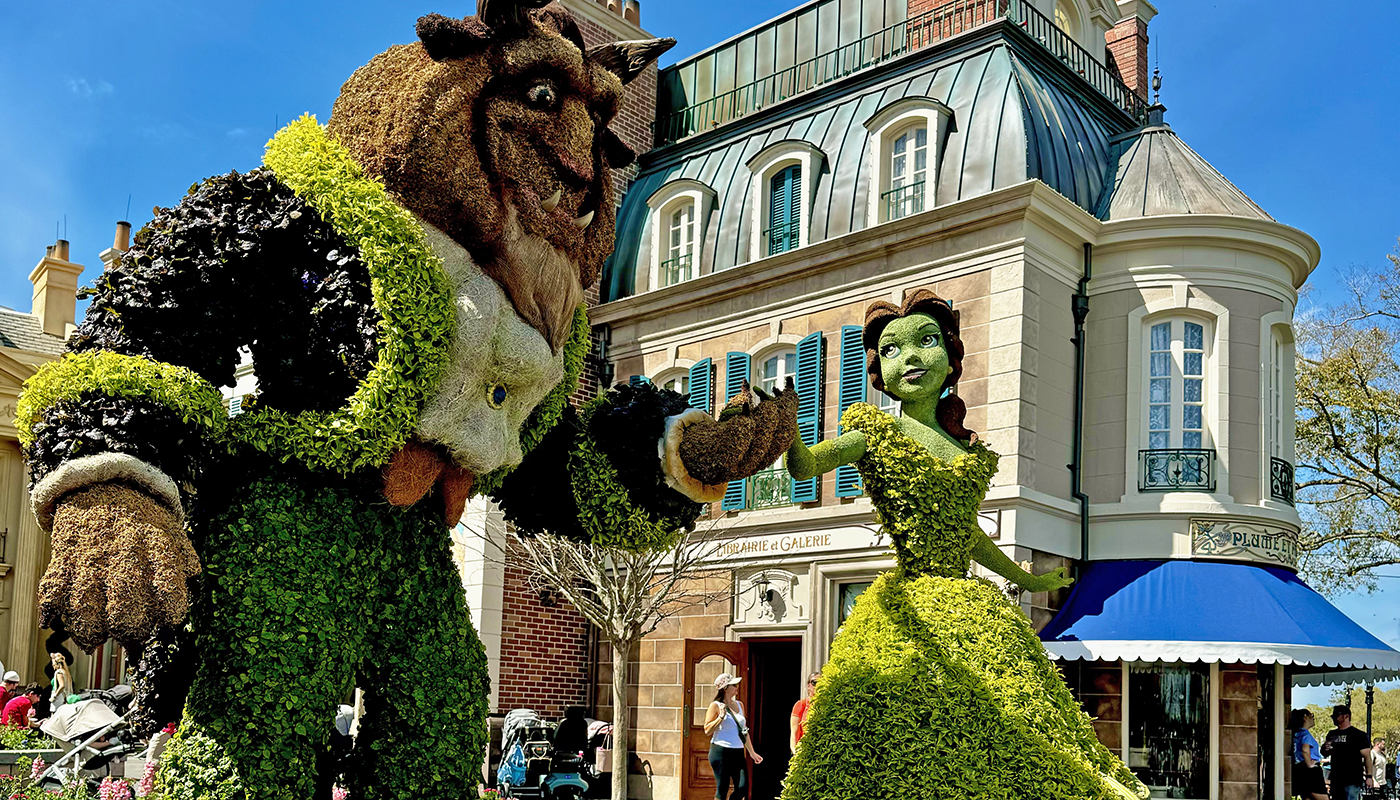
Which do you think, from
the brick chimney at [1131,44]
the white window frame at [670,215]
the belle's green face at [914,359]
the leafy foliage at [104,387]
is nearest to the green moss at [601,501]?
the leafy foliage at [104,387]

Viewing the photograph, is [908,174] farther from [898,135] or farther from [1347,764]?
[1347,764]

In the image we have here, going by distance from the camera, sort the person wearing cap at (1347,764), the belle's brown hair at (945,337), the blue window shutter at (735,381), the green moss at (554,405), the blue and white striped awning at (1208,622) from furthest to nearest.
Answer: the blue window shutter at (735,381)
the person wearing cap at (1347,764)
the blue and white striped awning at (1208,622)
the belle's brown hair at (945,337)
the green moss at (554,405)

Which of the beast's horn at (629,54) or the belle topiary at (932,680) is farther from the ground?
the beast's horn at (629,54)

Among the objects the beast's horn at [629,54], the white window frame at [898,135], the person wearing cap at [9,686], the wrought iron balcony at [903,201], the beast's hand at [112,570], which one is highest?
the white window frame at [898,135]

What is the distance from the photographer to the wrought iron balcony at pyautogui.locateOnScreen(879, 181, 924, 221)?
1398 centimetres

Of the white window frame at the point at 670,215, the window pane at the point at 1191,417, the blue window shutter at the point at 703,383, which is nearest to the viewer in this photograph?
the window pane at the point at 1191,417

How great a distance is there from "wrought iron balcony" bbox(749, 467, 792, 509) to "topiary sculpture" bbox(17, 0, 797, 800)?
1019cm

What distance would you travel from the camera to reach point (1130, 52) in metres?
17.9

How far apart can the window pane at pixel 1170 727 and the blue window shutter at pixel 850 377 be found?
129 inches

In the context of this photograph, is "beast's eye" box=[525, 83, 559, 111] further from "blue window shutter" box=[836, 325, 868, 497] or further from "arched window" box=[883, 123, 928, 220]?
"arched window" box=[883, 123, 928, 220]

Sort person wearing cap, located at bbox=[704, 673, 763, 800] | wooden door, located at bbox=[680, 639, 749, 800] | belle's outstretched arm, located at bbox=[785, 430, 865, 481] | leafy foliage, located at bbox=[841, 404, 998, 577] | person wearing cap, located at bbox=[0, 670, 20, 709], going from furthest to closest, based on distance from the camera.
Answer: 1. person wearing cap, located at bbox=[0, 670, 20, 709]
2. wooden door, located at bbox=[680, 639, 749, 800]
3. person wearing cap, located at bbox=[704, 673, 763, 800]
4. leafy foliage, located at bbox=[841, 404, 998, 577]
5. belle's outstretched arm, located at bbox=[785, 430, 865, 481]

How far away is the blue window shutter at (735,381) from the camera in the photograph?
15.0 meters

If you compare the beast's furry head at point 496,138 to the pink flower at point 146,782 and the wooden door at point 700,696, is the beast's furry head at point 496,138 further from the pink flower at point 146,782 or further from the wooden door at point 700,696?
the wooden door at point 700,696

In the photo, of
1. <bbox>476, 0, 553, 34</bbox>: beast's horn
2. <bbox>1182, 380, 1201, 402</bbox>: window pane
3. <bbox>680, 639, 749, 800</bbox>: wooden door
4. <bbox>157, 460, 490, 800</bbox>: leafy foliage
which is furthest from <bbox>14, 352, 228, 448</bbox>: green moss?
<bbox>1182, 380, 1201, 402</bbox>: window pane
